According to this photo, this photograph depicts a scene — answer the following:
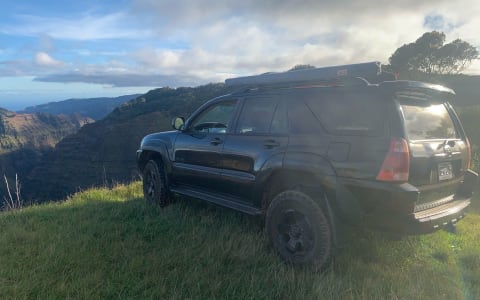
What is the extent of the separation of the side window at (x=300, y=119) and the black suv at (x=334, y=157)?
0.04ft

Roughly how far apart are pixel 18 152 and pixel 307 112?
185 metres

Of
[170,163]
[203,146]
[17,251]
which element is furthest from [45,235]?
[203,146]

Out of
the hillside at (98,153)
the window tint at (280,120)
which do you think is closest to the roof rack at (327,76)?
the window tint at (280,120)

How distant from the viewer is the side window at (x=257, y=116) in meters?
4.03

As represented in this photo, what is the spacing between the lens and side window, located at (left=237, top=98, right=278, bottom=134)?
13.2 feet

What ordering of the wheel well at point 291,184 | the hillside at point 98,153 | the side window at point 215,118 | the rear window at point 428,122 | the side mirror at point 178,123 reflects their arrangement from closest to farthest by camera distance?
the rear window at point 428,122
the wheel well at point 291,184
the side window at point 215,118
the side mirror at point 178,123
the hillside at point 98,153

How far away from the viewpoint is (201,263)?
3488 millimetres

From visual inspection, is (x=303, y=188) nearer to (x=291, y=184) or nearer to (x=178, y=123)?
(x=291, y=184)

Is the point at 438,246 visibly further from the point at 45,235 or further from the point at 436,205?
the point at 45,235

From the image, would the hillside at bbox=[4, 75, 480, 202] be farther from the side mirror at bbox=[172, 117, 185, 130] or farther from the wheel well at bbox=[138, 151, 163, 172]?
the side mirror at bbox=[172, 117, 185, 130]

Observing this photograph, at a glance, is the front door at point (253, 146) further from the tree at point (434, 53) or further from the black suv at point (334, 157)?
the tree at point (434, 53)

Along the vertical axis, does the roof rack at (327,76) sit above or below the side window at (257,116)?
above

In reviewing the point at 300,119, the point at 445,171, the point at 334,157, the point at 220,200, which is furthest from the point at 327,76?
the point at 220,200

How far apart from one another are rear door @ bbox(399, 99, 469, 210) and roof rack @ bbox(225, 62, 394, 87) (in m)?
0.54
